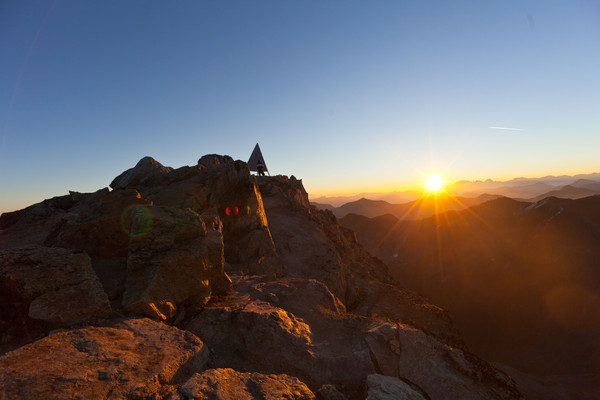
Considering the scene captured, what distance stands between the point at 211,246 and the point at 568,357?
39.0 metres

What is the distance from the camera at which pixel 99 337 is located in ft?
15.7

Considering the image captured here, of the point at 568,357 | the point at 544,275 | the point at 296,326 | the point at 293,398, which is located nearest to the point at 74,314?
the point at 293,398

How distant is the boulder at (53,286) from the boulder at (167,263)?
0.82m

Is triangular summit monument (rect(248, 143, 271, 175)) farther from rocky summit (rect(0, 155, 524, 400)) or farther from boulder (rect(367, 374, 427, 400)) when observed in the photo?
boulder (rect(367, 374, 427, 400))

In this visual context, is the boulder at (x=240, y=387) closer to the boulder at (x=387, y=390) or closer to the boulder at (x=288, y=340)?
the boulder at (x=288, y=340)

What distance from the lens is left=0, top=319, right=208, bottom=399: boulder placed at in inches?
132

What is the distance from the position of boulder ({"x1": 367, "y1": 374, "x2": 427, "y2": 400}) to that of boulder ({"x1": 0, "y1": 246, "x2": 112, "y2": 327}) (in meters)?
5.92

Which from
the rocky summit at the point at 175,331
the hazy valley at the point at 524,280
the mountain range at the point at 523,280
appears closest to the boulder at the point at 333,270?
the rocky summit at the point at 175,331

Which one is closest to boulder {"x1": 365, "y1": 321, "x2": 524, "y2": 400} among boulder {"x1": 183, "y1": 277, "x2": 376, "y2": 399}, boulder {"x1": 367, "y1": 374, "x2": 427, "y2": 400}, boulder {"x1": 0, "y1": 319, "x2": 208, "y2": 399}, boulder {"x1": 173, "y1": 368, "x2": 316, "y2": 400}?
boulder {"x1": 183, "y1": 277, "x2": 376, "y2": 399}

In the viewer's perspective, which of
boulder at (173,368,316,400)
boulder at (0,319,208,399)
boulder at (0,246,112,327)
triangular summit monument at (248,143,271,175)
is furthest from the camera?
triangular summit monument at (248,143,271,175)

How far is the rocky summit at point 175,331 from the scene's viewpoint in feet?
13.3

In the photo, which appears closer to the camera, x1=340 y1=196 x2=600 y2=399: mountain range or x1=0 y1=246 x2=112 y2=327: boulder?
x1=0 y1=246 x2=112 y2=327: boulder

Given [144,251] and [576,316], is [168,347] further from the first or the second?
[576,316]

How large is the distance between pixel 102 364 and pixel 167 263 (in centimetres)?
341
